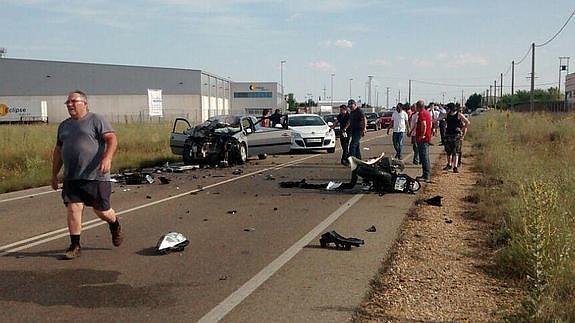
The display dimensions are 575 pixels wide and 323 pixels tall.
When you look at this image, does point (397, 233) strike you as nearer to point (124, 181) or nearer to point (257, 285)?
point (257, 285)

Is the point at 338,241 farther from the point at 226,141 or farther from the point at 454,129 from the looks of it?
the point at 226,141

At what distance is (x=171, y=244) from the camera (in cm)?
790

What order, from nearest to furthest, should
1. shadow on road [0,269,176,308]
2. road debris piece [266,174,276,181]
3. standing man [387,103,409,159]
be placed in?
shadow on road [0,269,176,308]
road debris piece [266,174,276,181]
standing man [387,103,409,159]

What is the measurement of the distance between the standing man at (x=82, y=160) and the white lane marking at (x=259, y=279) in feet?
6.92

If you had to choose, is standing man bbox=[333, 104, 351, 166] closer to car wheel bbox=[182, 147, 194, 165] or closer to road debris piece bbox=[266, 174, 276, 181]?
road debris piece bbox=[266, 174, 276, 181]

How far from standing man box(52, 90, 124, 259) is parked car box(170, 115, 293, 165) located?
40.9 ft

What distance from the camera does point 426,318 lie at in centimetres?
538

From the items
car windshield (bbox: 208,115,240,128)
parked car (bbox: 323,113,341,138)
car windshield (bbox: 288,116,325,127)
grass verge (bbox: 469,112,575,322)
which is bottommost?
grass verge (bbox: 469,112,575,322)

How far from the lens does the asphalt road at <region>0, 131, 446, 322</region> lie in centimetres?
566

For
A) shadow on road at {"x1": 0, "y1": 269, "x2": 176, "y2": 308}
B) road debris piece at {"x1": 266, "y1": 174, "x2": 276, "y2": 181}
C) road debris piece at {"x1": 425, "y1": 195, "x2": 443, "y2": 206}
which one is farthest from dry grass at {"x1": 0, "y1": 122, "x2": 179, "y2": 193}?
road debris piece at {"x1": 425, "y1": 195, "x2": 443, "y2": 206}

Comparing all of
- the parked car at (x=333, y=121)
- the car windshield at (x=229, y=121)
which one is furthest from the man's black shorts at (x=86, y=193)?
the parked car at (x=333, y=121)

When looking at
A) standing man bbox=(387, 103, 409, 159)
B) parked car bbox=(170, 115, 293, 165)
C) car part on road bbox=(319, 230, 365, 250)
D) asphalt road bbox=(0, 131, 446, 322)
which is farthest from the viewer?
parked car bbox=(170, 115, 293, 165)

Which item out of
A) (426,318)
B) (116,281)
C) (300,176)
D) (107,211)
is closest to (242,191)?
(300,176)

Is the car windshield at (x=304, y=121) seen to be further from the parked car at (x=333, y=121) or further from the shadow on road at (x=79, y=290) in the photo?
the shadow on road at (x=79, y=290)
